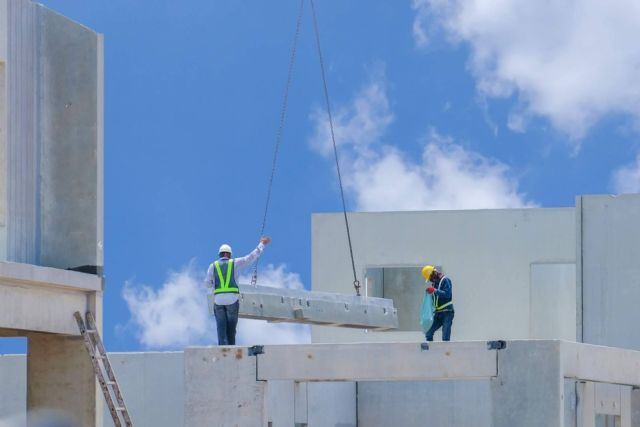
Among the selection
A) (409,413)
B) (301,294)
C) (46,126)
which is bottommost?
(409,413)

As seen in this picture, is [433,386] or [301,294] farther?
[433,386]

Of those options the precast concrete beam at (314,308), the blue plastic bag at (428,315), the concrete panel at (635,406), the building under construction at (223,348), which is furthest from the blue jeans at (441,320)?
the concrete panel at (635,406)

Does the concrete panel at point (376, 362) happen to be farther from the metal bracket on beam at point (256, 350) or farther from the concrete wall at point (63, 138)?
the concrete wall at point (63, 138)

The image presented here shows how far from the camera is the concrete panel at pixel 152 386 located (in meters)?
29.8

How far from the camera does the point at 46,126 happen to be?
22.6m

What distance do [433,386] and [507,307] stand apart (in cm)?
512

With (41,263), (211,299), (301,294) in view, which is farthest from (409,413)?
(41,263)

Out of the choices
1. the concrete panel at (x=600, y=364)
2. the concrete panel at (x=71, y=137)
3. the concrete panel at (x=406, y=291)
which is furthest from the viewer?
the concrete panel at (x=406, y=291)

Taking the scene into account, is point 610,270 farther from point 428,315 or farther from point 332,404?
point 332,404

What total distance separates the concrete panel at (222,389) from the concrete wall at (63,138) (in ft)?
8.72

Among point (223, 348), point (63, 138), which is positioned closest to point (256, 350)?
point (223, 348)

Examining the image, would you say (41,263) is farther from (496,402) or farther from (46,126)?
(496,402)

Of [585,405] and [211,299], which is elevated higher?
[211,299]

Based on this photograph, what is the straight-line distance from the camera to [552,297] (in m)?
34.0
